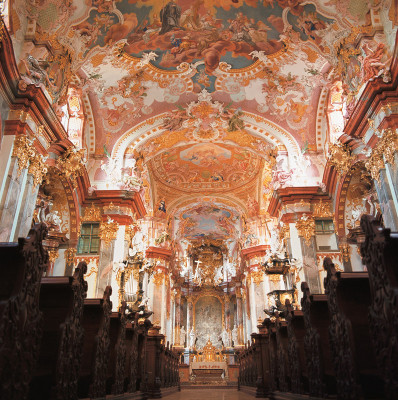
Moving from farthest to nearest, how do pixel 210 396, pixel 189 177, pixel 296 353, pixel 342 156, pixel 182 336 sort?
pixel 182 336, pixel 189 177, pixel 342 156, pixel 210 396, pixel 296 353

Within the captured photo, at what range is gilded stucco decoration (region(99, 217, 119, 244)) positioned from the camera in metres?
13.8

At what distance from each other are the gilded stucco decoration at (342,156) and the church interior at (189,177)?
0.14 feet

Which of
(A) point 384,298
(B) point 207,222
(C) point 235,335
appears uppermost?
(B) point 207,222

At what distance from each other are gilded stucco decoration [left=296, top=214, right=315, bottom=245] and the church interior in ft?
0.25

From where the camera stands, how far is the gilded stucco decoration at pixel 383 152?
8.67m

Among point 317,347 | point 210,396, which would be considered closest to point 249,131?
point 210,396

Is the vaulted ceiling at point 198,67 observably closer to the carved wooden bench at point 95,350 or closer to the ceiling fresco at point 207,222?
the ceiling fresco at point 207,222

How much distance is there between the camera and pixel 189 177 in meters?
21.2

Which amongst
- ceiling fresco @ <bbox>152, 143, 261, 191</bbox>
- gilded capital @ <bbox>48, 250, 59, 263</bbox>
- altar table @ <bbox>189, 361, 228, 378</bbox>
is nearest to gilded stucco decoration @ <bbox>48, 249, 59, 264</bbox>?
gilded capital @ <bbox>48, 250, 59, 263</bbox>

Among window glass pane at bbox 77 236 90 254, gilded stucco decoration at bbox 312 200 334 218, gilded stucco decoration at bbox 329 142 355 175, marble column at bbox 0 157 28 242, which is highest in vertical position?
gilded stucco decoration at bbox 329 142 355 175

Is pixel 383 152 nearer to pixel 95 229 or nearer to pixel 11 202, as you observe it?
pixel 11 202

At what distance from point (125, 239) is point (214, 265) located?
60.7ft

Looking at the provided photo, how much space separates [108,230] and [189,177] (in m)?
8.06

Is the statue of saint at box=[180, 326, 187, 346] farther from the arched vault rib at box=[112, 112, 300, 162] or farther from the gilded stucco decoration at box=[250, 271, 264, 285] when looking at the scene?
the arched vault rib at box=[112, 112, 300, 162]
